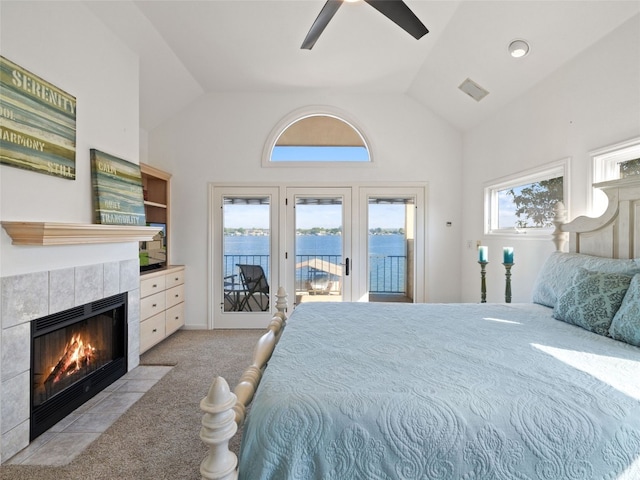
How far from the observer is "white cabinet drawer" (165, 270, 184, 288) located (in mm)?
3777

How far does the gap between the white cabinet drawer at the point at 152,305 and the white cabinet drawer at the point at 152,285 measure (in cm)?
5

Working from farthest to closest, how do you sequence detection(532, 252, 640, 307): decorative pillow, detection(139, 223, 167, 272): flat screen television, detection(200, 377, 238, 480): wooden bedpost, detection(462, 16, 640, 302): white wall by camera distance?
detection(139, 223, 167, 272): flat screen television < detection(462, 16, 640, 302): white wall < detection(532, 252, 640, 307): decorative pillow < detection(200, 377, 238, 480): wooden bedpost

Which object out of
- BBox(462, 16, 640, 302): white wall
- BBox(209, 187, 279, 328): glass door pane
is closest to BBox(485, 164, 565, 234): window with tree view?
BBox(462, 16, 640, 302): white wall

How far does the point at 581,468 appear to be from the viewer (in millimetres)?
893

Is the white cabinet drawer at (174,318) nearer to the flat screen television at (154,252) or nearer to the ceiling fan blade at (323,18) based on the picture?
the flat screen television at (154,252)

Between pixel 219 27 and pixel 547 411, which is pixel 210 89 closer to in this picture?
pixel 219 27

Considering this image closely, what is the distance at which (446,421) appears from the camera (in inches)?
36.0

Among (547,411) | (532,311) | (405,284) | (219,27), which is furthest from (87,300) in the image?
(405,284)

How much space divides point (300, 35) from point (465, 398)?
127 inches

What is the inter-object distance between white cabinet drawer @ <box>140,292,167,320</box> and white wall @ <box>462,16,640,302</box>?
12.3ft

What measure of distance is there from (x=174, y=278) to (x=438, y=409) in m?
3.67

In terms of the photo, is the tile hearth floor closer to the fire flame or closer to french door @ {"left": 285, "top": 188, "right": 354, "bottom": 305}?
the fire flame

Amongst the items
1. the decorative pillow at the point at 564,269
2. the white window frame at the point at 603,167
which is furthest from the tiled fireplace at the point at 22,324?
the white window frame at the point at 603,167

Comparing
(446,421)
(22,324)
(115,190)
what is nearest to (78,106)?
(115,190)
